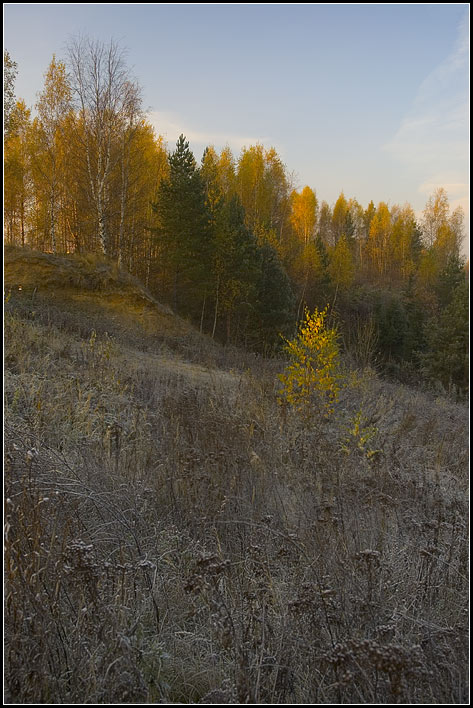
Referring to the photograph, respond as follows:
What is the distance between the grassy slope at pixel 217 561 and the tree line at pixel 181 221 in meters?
7.09

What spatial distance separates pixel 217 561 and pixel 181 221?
20.1 metres

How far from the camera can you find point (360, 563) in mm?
2346

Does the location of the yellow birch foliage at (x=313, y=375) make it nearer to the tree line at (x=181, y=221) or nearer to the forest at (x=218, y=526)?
the forest at (x=218, y=526)

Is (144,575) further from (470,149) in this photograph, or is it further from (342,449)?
(342,449)

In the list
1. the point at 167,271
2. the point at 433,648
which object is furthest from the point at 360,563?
the point at 167,271

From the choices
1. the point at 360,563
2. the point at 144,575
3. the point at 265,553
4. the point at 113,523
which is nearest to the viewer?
the point at 144,575

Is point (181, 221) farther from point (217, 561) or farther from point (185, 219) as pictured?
point (217, 561)

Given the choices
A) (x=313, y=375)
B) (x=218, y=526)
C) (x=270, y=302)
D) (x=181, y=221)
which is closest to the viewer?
(x=218, y=526)

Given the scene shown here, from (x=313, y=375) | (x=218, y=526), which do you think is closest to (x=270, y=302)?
(x=313, y=375)

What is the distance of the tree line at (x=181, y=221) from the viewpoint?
18328 mm

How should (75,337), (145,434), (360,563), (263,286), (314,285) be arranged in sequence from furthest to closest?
(314,285) → (263,286) → (75,337) → (145,434) → (360,563)

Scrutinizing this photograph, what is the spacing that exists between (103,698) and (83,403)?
433 cm

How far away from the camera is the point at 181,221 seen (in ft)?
Answer: 67.9

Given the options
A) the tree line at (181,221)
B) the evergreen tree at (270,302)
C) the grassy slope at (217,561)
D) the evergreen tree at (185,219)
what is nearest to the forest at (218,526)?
the grassy slope at (217,561)
